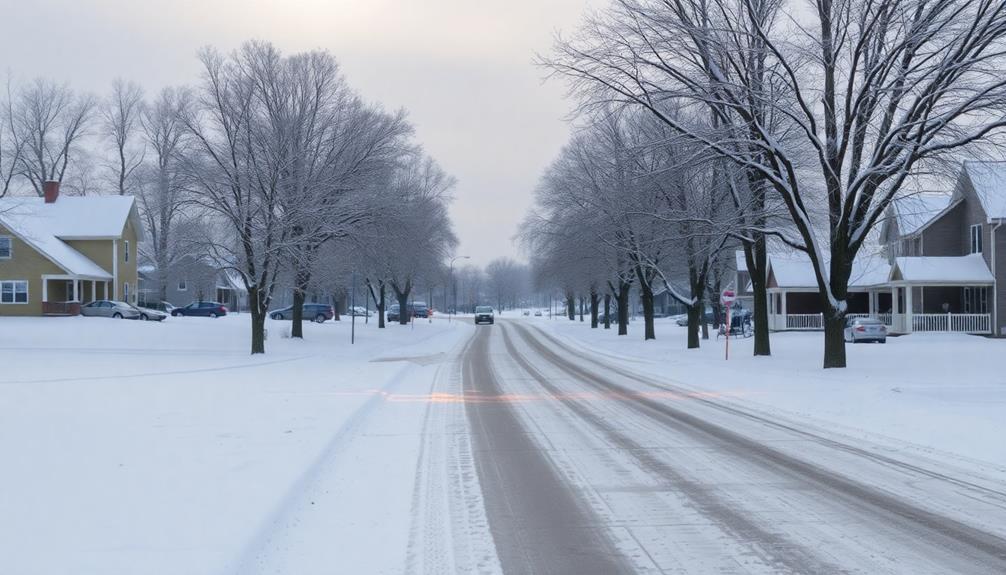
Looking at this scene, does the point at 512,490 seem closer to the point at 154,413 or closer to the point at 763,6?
the point at 154,413

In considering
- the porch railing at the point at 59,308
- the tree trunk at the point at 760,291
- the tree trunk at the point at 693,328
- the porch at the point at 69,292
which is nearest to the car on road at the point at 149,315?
the porch railing at the point at 59,308

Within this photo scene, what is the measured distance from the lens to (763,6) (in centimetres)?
2244

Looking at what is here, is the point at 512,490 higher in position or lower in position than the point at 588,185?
lower

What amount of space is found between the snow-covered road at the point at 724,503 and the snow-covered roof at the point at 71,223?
45.3 metres

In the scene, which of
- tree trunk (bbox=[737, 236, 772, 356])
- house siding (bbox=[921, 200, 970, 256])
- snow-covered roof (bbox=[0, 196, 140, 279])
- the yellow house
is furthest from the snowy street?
snow-covered roof (bbox=[0, 196, 140, 279])

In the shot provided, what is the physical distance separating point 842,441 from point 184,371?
18.0m

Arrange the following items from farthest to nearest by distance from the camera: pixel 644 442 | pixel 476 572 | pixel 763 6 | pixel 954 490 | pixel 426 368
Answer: pixel 426 368
pixel 763 6
pixel 644 442
pixel 954 490
pixel 476 572

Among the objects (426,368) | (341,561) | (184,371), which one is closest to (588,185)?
(426,368)

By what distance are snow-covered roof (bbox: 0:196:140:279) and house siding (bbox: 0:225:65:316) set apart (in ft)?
2.49

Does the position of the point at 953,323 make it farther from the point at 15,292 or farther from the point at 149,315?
the point at 15,292

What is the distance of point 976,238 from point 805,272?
36.3ft

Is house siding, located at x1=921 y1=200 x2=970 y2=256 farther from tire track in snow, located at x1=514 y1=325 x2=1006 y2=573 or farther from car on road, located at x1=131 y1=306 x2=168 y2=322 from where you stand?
car on road, located at x1=131 y1=306 x2=168 y2=322

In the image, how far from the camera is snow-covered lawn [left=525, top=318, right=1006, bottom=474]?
40.4ft

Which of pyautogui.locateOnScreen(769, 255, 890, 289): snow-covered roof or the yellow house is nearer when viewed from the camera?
the yellow house
